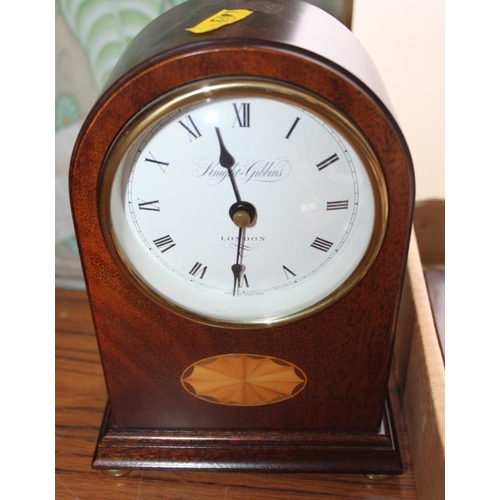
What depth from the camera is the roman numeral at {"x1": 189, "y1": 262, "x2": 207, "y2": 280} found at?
96 centimetres

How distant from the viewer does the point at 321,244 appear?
932 millimetres

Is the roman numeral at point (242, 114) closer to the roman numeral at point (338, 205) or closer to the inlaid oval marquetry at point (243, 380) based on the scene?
the roman numeral at point (338, 205)

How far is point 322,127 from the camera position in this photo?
84 cm

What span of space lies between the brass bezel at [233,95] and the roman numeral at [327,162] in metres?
0.03

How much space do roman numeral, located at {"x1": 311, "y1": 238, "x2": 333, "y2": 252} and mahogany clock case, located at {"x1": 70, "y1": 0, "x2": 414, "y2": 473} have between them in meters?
0.06

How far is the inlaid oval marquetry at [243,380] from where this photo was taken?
1.03 m

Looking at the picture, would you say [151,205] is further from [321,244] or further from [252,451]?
[252,451]

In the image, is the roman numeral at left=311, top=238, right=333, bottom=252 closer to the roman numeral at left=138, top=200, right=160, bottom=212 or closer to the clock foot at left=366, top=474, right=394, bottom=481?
the roman numeral at left=138, top=200, right=160, bottom=212

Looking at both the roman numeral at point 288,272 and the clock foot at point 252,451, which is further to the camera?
the clock foot at point 252,451

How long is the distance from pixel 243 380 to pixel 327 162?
36 centimetres

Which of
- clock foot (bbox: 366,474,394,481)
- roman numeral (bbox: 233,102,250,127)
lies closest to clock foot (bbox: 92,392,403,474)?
clock foot (bbox: 366,474,394,481)

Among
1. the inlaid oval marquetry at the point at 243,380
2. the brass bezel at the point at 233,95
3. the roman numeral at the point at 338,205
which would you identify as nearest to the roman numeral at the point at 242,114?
the brass bezel at the point at 233,95

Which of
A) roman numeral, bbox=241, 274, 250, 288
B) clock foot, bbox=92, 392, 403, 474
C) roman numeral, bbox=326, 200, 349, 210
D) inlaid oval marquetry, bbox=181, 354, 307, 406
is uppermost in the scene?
roman numeral, bbox=326, 200, 349, 210

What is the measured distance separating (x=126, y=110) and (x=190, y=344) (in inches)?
14.0
